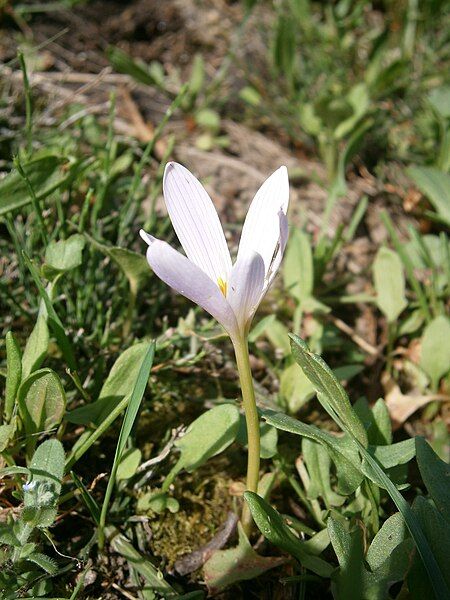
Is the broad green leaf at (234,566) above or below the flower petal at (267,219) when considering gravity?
below

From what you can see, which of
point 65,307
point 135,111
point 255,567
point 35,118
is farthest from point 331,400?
point 135,111

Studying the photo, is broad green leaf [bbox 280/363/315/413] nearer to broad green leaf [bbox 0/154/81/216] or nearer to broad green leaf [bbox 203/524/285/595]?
broad green leaf [bbox 203/524/285/595]

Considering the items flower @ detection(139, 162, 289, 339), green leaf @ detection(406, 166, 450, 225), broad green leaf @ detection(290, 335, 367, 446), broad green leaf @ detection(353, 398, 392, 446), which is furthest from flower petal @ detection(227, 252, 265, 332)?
green leaf @ detection(406, 166, 450, 225)

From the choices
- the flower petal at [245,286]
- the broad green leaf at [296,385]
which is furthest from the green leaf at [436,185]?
the flower petal at [245,286]

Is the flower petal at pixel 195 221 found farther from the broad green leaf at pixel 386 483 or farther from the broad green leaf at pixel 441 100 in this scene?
the broad green leaf at pixel 441 100

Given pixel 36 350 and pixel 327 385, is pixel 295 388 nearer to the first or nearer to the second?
pixel 327 385

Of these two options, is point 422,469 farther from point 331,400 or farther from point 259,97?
point 259,97
